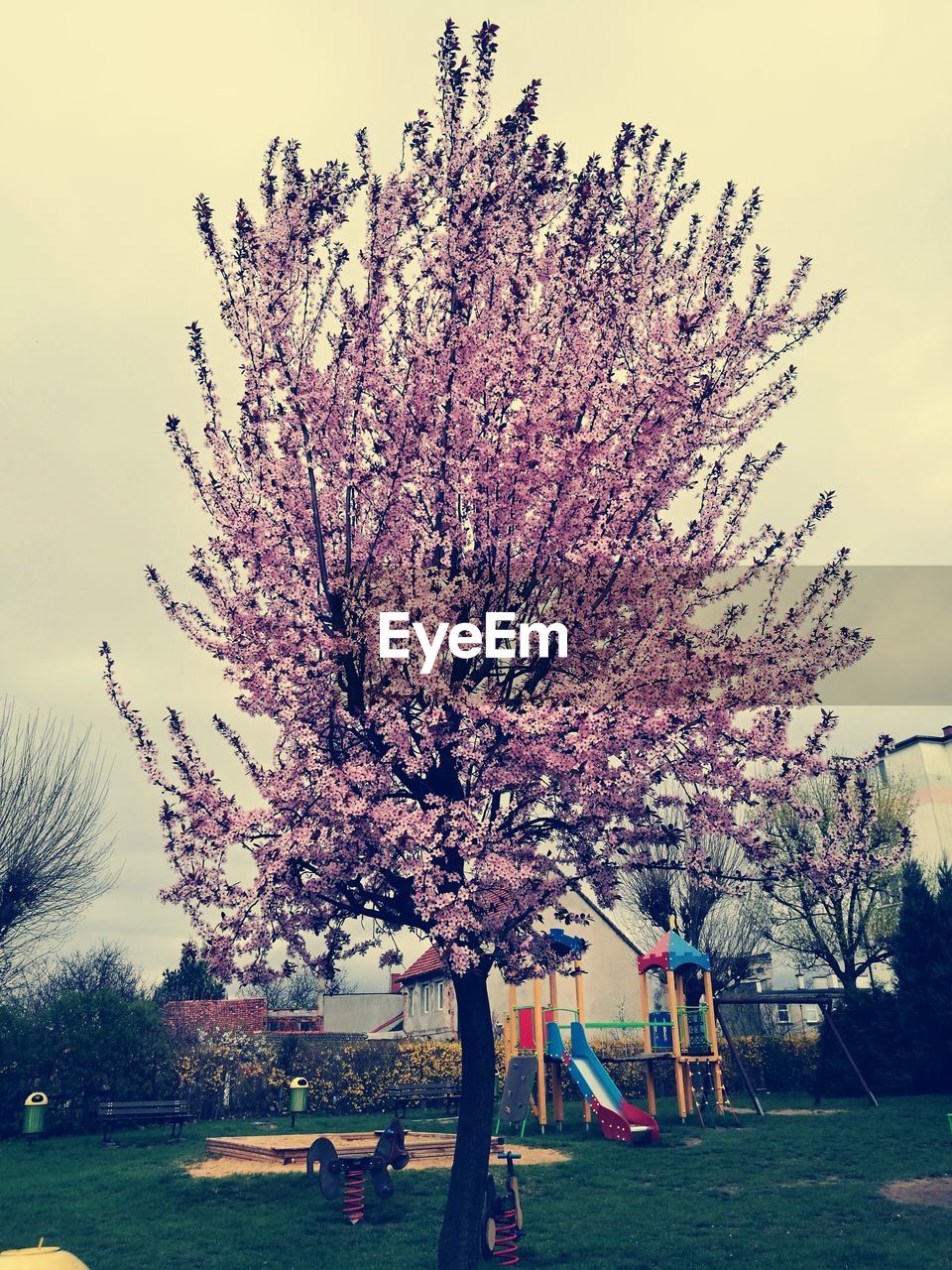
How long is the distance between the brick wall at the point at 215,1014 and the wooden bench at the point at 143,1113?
4.86 m

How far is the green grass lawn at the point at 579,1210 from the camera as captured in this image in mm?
10328

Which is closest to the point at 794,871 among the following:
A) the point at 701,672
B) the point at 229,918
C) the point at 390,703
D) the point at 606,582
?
the point at 701,672

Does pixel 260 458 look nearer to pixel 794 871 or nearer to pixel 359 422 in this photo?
pixel 359 422

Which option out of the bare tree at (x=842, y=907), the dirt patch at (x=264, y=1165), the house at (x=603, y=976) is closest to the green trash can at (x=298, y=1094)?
the dirt patch at (x=264, y=1165)

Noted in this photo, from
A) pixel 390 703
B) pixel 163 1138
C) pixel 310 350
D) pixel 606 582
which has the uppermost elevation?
pixel 310 350

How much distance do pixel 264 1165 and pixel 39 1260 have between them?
11.8 m

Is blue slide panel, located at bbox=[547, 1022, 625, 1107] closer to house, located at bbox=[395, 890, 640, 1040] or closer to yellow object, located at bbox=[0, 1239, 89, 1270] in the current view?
house, located at bbox=[395, 890, 640, 1040]

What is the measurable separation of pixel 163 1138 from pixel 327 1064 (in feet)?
16.3

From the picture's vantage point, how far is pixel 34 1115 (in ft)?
64.0

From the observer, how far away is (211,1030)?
2364 centimetres

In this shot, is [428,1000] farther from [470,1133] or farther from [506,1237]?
[470,1133]

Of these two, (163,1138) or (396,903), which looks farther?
(163,1138)

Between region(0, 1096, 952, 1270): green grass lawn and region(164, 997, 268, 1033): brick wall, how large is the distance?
755 cm

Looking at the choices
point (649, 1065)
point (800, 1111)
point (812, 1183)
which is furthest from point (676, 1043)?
point (812, 1183)
